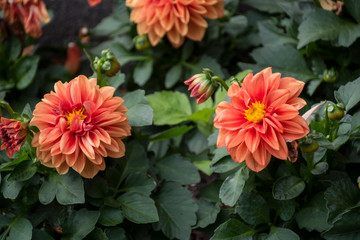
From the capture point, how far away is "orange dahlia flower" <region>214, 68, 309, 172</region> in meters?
1.03

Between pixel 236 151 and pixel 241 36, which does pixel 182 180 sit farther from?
pixel 241 36

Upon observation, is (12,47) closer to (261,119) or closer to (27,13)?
(27,13)

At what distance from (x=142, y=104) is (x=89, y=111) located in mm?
195

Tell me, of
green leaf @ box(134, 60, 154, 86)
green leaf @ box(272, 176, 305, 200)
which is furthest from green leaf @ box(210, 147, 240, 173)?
green leaf @ box(134, 60, 154, 86)

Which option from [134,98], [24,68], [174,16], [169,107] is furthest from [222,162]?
[24,68]

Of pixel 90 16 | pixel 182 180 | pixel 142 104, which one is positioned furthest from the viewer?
pixel 90 16

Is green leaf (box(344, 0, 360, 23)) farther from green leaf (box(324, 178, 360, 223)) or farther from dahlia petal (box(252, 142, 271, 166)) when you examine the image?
dahlia petal (box(252, 142, 271, 166))

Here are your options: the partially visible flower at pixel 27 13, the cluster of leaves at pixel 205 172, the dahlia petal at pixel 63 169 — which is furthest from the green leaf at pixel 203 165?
the partially visible flower at pixel 27 13

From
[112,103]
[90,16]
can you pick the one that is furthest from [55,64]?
[112,103]

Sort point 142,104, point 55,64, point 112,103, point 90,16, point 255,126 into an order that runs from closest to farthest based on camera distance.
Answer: point 255,126
point 112,103
point 142,104
point 55,64
point 90,16

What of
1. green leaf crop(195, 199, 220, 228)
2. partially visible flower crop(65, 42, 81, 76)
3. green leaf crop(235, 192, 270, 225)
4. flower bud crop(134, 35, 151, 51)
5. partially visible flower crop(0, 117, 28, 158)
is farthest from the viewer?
partially visible flower crop(65, 42, 81, 76)

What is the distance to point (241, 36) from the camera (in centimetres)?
189

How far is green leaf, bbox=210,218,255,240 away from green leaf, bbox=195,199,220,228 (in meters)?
0.12

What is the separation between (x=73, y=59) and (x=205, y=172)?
0.86 metres
